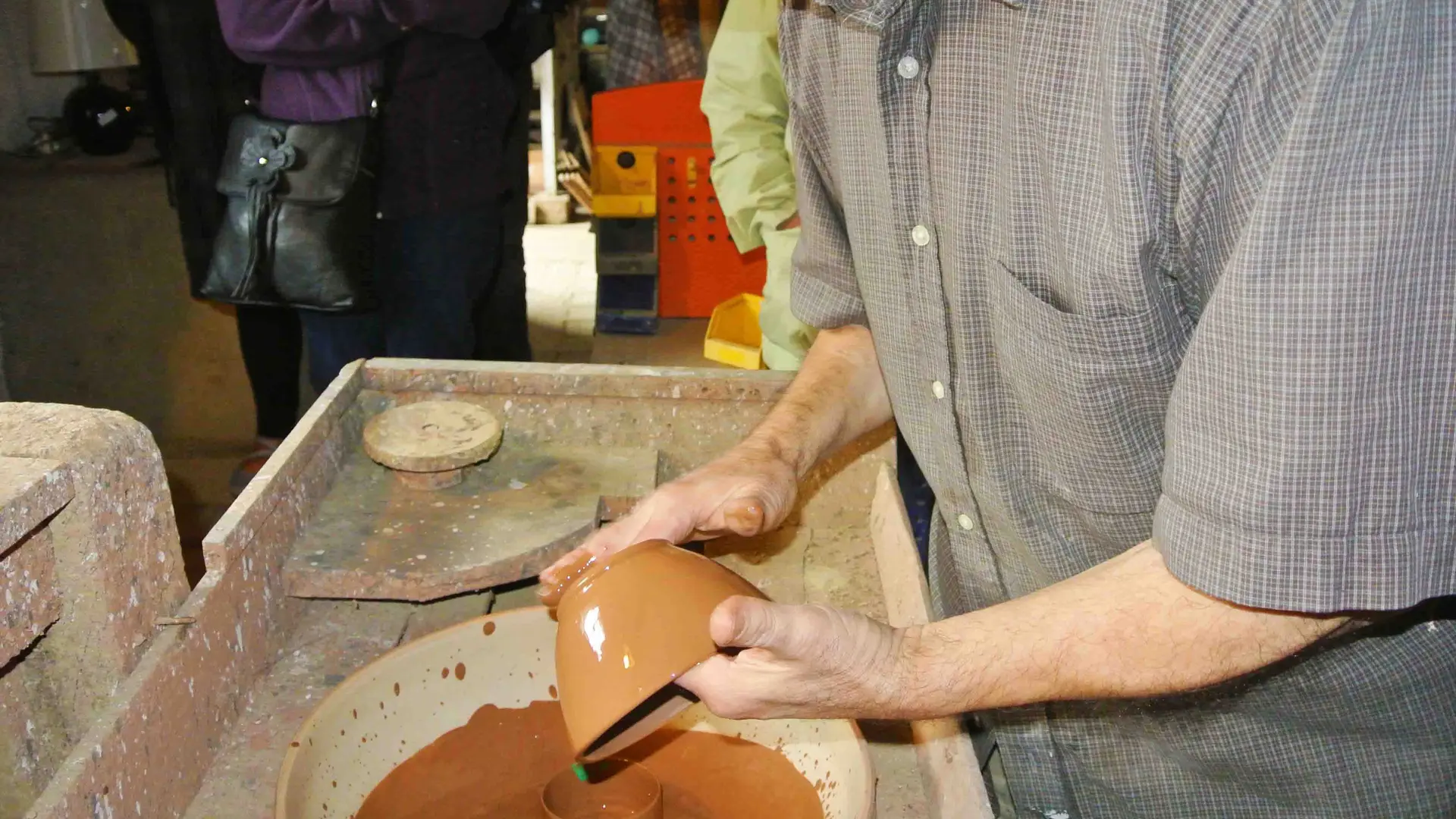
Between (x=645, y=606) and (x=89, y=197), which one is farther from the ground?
(x=645, y=606)

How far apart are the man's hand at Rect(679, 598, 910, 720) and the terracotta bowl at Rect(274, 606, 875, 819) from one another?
6.7 inches

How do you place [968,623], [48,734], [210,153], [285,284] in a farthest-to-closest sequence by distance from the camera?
[210,153]
[285,284]
[48,734]
[968,623]

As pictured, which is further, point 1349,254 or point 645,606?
point 645,606

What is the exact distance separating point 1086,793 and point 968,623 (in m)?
0.42

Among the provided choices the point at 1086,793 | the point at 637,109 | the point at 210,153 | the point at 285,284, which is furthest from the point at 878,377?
the point at 637,109

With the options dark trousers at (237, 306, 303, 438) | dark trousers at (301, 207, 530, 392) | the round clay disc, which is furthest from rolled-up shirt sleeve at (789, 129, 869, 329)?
dark trousers at (237, 306, 303, 438)

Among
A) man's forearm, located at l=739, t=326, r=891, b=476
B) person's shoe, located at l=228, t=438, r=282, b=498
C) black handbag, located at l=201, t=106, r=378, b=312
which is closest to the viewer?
man's forearm, located at l=739, t=326, r=891, b=476

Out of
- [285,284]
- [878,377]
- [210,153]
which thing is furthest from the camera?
[210,153]

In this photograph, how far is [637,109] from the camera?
15.0 feet

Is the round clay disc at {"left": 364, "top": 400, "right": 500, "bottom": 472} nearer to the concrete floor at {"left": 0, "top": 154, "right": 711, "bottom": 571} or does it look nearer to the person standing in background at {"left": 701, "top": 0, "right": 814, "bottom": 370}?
the person standing in background at {"left": 701, "top": 0, "right": 814, "bottom": 370}

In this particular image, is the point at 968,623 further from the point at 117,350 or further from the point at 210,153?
the point at 117,350

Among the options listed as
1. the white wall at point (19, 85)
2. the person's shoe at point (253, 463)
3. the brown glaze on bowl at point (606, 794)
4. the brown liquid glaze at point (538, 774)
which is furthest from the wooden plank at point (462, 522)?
the white wall at point (19, 85)

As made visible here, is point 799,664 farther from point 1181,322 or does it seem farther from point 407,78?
point 407,78

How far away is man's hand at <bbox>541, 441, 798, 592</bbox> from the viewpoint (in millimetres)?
1313
